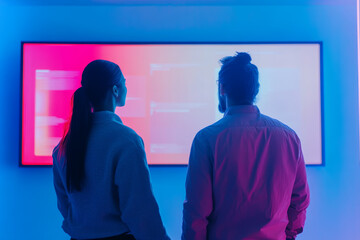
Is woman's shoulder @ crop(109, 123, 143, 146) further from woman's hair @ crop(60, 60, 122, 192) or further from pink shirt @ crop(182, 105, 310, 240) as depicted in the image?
pink shirt @ crop(182, 105, 310, 240)

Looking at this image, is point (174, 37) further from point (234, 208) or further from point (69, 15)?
point (234, 208)

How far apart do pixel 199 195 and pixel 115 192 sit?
0.37 metres

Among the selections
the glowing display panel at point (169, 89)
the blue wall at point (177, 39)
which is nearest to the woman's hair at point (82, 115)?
the glowing display panel at point (169, 89)

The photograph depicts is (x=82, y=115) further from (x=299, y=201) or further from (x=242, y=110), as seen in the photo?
(x=299, y=201)

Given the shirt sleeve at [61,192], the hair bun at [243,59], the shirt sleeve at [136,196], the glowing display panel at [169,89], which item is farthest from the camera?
the glowing display panel at [169,89]

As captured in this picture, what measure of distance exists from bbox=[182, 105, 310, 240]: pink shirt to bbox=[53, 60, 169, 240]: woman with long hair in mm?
213

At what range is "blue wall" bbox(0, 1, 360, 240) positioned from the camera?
2.65 meters

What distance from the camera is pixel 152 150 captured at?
8.48 ft

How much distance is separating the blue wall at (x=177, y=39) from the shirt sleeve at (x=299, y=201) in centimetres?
139

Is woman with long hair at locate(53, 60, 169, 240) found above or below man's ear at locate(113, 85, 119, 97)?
below

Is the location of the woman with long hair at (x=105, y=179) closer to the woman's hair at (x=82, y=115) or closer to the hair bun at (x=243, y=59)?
the woman's hair at (x=82, y=115)

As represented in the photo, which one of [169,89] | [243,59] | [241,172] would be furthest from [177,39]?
[241,172]

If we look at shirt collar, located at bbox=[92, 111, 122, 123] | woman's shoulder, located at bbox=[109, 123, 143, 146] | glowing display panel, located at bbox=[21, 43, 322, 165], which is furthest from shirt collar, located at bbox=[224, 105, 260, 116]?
glowing display panel, located at bbox=[21, 43, 322, 165]

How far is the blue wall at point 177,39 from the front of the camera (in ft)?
8.71
